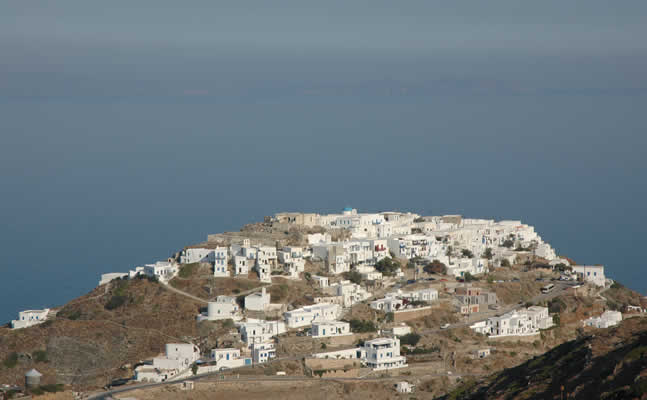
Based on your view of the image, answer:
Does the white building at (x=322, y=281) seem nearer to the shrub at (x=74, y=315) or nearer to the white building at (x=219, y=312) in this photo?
the white building at (x=219, y=312)

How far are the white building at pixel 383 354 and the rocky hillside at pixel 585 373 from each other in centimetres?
860

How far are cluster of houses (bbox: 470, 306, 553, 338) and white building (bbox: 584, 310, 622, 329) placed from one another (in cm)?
260

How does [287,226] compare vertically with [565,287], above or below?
above

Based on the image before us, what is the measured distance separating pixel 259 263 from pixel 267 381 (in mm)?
10334

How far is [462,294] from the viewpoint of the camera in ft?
184

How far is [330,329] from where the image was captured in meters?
49.6

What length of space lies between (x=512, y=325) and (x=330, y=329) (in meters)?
8.83

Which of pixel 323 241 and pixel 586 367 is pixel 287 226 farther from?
pixel 586 367

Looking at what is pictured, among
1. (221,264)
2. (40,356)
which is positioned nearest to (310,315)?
(221,264)

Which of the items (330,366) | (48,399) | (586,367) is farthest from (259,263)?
(586,367)

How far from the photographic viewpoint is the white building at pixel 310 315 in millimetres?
50469

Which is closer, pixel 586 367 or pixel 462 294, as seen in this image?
pixel 586 367

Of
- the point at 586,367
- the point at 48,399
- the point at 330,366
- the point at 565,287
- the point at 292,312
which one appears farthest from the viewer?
the point at 565,287

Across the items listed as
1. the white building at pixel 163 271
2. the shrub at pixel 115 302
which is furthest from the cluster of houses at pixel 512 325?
the shrub at pixel 115 302
